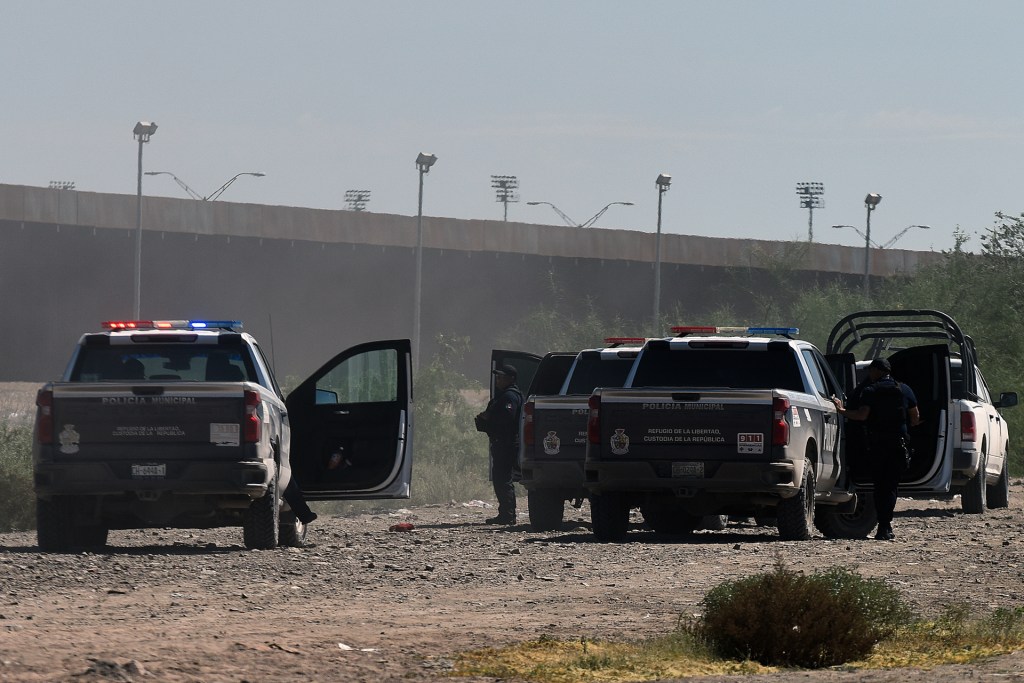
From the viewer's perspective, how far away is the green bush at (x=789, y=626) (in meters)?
10.9

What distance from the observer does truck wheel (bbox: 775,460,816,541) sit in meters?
17.6

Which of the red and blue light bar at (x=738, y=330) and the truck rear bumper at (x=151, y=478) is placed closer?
the truck rear bumper at (x=151, y=478)

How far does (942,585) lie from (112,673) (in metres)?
7.43

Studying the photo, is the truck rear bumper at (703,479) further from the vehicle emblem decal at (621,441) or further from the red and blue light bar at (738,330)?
the red and blue light bar at (738,330)

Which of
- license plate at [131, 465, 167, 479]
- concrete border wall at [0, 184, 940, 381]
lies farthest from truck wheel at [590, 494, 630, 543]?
concrete border wall at [0, 184, 940, 381]

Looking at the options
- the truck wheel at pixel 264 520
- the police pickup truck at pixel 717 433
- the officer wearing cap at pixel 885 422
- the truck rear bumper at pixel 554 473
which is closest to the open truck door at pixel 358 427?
the truck wheel at pixel 264 520

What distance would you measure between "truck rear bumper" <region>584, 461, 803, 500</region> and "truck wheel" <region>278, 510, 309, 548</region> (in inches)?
108

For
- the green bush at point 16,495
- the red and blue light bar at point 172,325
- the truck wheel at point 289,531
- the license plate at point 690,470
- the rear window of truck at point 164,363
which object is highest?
the red and blue light bar at point 172,325

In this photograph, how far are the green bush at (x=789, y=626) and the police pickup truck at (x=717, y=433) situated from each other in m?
5.91

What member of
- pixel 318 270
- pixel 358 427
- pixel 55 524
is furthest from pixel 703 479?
pixel 318 270

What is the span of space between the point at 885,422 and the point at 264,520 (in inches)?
236

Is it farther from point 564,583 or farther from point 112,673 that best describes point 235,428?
point 112,673

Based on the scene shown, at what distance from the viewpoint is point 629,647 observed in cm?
1110

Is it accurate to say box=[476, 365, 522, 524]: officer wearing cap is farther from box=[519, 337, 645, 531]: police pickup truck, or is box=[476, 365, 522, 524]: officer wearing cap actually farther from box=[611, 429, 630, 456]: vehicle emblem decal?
box=[611, 429, 630, 456]: vehicle emblem decal
